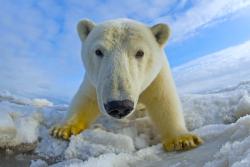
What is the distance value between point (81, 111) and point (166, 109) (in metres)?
1.31

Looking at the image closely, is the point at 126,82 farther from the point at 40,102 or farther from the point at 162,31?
the point at 40,102

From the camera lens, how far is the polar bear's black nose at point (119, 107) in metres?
2.04

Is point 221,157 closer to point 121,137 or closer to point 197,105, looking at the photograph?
point 121,137

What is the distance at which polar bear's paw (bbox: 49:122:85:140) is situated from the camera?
115 inches

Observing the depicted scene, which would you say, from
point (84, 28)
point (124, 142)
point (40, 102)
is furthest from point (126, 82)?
point (40, 102)

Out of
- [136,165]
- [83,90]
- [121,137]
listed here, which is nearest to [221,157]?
[136,165]

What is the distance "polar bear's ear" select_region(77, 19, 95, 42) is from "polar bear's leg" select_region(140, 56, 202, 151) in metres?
1.30

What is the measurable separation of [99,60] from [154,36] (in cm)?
103

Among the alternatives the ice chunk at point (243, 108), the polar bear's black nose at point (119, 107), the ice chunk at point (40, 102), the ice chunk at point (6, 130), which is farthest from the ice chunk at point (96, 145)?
the ice chunk at point (40, 102)

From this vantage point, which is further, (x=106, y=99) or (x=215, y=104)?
(x=215, y=104)

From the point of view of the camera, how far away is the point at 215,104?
13.6 feet

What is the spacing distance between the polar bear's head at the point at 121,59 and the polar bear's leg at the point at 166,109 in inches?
14.2

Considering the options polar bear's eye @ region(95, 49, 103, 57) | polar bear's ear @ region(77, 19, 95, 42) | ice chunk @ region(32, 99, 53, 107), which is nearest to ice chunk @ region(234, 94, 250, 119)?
polar bear's eye @ region(95, 49, 103, 57)

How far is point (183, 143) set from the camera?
2568 millimetres
